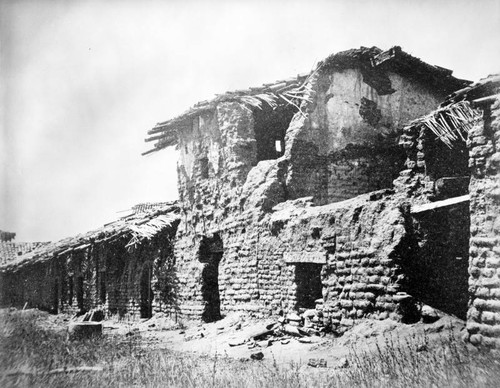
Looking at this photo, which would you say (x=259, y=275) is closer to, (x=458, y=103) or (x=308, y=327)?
(x=308, y=327)

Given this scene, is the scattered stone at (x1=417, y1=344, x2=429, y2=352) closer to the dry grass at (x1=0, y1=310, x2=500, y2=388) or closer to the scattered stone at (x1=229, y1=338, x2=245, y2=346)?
the dry grass at (x1=0, y1=310, x2=500, y2=388)

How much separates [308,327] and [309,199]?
283cm

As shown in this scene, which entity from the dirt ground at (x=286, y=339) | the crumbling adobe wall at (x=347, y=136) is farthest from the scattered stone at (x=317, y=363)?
the crumbling adobe wall at (x=347, y=136)

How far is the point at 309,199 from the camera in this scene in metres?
9.73

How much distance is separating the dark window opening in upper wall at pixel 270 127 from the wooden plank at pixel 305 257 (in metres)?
6.12

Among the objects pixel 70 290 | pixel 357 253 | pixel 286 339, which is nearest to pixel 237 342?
pixel 286 339

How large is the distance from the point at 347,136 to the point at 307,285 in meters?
5.05

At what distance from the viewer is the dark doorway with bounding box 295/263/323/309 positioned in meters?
8.69

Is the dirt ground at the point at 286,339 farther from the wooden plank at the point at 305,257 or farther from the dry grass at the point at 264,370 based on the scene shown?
the wooden plank at the point at 305,257

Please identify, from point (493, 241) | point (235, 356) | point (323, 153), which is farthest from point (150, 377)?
point (323, 153)

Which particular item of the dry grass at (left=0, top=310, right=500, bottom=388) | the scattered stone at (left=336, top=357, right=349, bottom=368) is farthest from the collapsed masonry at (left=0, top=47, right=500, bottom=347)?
the scattered stone at (left=336, top=357, right=349, bottom=368)

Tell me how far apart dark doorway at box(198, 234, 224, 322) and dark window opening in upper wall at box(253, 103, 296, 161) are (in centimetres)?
349

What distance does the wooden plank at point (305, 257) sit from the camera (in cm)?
820

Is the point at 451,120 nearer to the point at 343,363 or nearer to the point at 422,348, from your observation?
the point at 422,348
